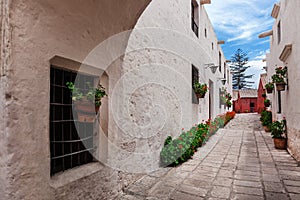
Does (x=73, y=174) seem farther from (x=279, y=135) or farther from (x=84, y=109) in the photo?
(x=279, y=135)

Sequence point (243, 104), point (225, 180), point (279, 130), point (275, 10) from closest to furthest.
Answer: point (225, 180)
point (279, 130)
point (275, 10)
point (243, 104)

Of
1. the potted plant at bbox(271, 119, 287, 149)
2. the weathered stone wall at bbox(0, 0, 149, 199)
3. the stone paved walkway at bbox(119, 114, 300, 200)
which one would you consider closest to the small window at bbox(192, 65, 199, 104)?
the stone paved walkway at bbox(119, 114, 300, 200)

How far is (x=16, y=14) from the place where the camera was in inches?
55.7

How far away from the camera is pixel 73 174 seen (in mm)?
2031

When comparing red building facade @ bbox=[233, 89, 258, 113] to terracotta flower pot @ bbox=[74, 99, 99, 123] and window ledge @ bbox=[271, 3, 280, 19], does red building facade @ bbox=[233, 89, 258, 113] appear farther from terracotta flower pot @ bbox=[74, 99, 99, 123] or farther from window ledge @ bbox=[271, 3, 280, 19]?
terracotta flower pot @ bbox=[74, 99, 99, 123]

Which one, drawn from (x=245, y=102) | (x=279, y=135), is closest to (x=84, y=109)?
(x=279, y=135)

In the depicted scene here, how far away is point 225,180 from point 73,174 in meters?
2.42

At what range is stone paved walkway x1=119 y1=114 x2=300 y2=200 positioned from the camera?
8.80 feet

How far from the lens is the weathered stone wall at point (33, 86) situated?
139cm

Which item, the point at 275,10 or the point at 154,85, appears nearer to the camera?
the point at 154,85

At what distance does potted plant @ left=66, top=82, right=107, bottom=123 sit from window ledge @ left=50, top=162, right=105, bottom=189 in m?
0.55

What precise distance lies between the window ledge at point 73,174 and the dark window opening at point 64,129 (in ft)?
0.19

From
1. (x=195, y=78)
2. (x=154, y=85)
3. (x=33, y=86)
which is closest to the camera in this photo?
(x=33, y=86)

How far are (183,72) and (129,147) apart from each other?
3.27 meters
